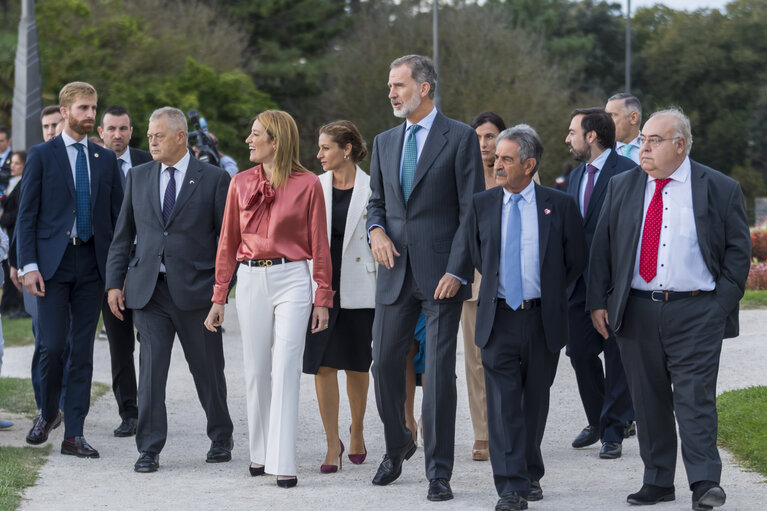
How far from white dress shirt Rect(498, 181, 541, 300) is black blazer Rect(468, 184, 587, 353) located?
0.11 feet

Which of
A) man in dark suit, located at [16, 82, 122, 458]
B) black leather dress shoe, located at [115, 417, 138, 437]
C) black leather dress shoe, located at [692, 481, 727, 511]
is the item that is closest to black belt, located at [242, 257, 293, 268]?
man in dark suit, located at [16, 82, 122, 458]

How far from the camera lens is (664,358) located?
609 cm

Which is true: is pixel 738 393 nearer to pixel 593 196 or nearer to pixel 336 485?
pixel 593 196

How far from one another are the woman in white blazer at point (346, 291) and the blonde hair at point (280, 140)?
1.68 ft

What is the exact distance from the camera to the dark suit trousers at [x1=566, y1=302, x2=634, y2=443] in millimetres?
7520

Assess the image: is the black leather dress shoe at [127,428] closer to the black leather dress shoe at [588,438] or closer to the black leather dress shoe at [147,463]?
the black leather dress shoe at [147,463]

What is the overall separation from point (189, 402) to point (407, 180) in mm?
4325

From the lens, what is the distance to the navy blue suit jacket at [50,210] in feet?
25.2

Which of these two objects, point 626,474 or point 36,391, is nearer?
point 626,474

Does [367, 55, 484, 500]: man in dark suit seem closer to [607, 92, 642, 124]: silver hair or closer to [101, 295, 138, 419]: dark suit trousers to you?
[607, 92, 642, 124]: silver hair

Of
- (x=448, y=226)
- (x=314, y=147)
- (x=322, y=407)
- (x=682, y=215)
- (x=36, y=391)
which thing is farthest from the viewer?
(x=314, y=147)

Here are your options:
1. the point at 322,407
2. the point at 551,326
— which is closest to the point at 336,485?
the point at 322,407

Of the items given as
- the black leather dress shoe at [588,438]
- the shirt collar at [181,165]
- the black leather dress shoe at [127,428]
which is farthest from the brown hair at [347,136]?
the black leather dress shoe at [127,428]

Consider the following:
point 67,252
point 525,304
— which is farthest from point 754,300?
point 67,252
